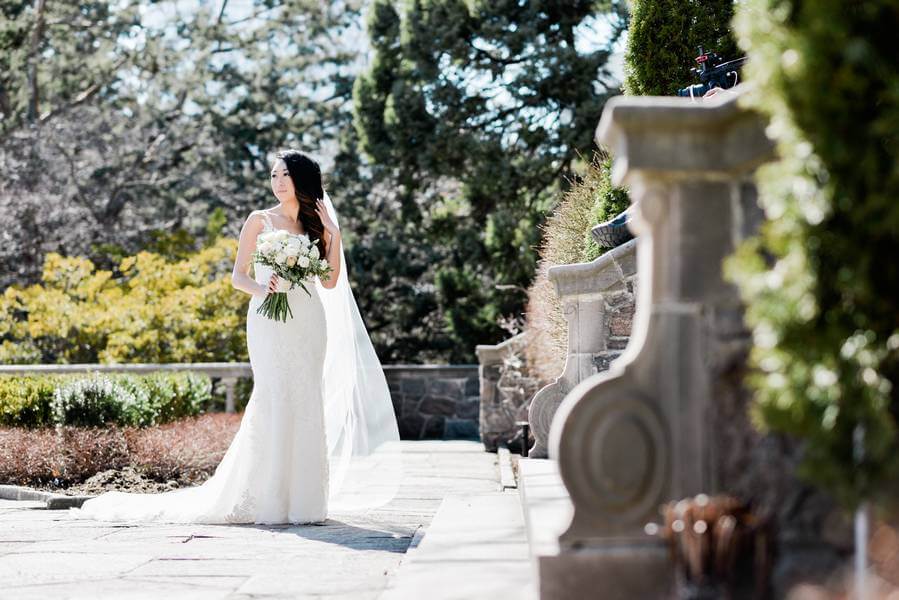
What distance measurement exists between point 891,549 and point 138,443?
24.2ft

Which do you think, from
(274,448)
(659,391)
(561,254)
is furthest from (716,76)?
(659,391)

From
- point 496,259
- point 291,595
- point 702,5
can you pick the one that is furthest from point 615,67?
point 291,595

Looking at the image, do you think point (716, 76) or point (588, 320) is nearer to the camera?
point (588, 320)

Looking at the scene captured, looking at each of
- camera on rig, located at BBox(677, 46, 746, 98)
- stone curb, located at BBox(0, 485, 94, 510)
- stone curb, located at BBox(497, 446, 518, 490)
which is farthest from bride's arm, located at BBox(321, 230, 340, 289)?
camera on rig, located at BBox(677, 46, 746, 98)

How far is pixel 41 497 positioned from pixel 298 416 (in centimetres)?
263

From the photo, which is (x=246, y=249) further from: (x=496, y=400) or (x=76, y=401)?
(x=496, y=400)

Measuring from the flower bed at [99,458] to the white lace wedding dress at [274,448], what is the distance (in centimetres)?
161

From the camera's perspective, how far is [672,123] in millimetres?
2943

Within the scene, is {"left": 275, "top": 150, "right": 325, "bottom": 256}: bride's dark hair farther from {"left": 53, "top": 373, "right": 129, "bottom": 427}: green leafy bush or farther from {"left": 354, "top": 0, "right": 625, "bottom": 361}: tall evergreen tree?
{"left": 354, "top": 0, "right": 625, "bottom": 361}: tall evergreen tree

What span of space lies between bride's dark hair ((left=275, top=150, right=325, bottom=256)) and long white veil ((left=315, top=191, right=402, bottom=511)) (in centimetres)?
18

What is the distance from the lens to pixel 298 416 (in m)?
6.87

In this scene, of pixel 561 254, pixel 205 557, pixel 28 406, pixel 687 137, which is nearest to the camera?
pixel 687 137

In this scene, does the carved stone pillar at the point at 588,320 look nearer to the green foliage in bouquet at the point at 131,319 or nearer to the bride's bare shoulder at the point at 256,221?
the bride's bare shoulder at the point at 256,221

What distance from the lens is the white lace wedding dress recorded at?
22.0ft
